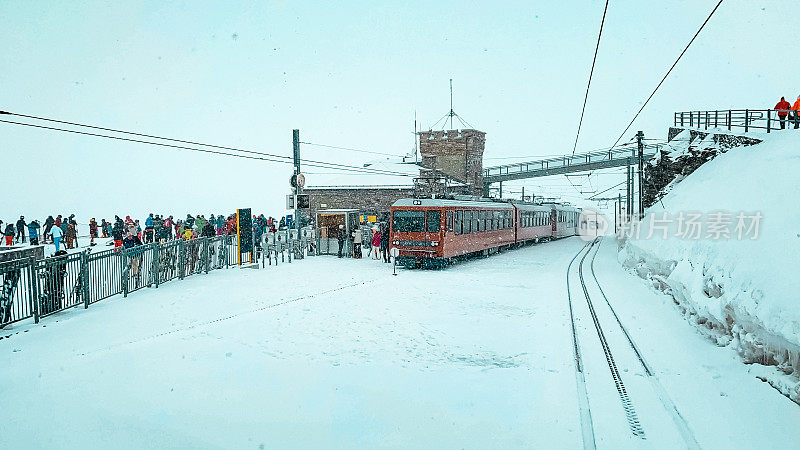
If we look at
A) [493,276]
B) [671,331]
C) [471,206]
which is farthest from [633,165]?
[671,331]

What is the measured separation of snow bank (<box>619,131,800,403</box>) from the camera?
6160 mm

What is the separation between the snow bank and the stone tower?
4135 centimetres

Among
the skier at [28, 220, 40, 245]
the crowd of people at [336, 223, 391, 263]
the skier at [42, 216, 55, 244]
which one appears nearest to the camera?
the crowd of people at [336, 223, 391, 263]

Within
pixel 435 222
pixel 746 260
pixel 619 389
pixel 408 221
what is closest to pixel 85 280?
pixel 619 389

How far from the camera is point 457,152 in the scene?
195ft

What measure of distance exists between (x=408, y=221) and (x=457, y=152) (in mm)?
41689

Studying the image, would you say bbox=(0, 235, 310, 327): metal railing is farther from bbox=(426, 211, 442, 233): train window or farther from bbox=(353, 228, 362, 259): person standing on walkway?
bbox=(426, 211, 442, 233): train window

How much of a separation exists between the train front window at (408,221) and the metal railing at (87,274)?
7.03m

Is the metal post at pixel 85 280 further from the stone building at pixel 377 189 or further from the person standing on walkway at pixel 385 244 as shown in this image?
the stone building at pixel 377 189

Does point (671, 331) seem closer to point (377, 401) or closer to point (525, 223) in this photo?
point (377, 401)

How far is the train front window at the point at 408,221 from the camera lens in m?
19.0

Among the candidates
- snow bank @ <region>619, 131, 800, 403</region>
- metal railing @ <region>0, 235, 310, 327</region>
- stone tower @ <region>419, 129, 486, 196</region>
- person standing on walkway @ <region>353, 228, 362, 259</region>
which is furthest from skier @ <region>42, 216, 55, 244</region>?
stone tower @ <region>419, 129, 486, 196</region>

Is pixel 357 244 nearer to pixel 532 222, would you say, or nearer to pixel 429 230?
pixel 429 230

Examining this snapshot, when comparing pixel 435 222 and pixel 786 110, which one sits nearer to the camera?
pixel 435 222
